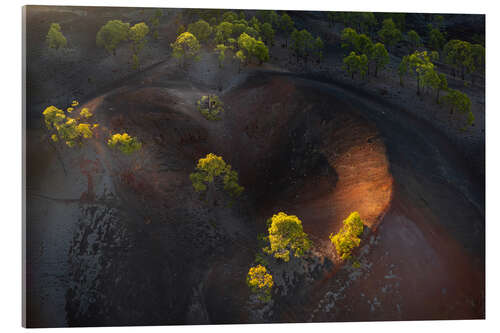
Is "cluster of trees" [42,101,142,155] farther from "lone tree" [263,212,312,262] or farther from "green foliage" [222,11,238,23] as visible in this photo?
"lone tree" [263,212,312,262]

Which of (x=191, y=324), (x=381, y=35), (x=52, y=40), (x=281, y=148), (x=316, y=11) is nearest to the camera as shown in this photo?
(x=191, y=324)

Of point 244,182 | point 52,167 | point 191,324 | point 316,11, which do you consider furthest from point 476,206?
point 52,167

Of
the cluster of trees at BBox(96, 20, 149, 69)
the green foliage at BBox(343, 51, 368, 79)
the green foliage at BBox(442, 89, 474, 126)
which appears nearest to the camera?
the cluster of trees at BBox(96, 20, 149, 69)

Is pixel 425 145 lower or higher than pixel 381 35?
lower

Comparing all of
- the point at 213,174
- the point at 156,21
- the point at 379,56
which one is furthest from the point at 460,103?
the point at 156,21

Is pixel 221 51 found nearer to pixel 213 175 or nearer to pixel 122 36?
pixel 122 36

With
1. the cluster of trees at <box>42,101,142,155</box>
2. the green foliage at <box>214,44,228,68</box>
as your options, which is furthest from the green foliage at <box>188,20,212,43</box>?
the cluster of trees at <box>42,101,142,155</box>

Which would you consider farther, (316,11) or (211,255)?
(316,11)

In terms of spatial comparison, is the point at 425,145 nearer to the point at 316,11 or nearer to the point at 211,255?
the point at 316,11
